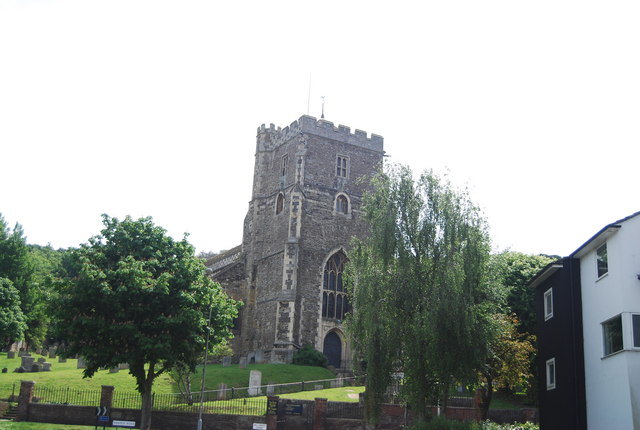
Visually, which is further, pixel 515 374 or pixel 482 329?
pixel 515 374

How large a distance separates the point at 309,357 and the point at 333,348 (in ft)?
13.6

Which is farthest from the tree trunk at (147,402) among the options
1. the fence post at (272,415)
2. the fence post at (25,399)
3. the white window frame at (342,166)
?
the white window frame at (342,166)

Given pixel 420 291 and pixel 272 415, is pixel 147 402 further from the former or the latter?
pixel 420 291

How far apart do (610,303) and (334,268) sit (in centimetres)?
3057

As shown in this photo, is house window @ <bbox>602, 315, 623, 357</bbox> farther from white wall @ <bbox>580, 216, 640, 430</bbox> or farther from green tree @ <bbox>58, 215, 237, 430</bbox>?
green tree @ <bbox>58, 215, 237, 430</bbox>

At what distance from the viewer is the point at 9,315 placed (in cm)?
4234

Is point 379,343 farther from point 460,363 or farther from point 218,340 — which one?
point 218,340

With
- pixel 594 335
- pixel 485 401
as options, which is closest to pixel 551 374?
pixel 594 335

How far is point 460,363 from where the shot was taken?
25.3 meters

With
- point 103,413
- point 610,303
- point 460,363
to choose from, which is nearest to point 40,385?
point 103,413

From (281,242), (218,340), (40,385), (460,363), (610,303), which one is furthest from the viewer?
(281,242)

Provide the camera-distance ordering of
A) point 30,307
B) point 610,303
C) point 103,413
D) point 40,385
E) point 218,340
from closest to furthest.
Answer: point 610,303
point 103,413
point 218,340
point 40,385
point 30,307

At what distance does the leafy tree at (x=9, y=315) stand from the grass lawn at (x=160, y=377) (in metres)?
2.27

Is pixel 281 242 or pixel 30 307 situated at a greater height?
pixel 281 242
